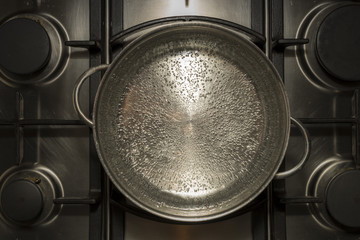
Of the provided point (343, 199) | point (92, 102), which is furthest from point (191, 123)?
point (343, 199)

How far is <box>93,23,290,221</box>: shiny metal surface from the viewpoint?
570 millimetres

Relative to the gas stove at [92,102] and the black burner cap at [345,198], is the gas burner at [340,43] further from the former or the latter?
the black burner cap at [345,198]

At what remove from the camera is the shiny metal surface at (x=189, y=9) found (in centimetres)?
62

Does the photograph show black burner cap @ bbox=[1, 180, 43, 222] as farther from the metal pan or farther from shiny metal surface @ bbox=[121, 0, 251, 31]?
shiny metal surface @ bbox=[121, 0, 251, 31]

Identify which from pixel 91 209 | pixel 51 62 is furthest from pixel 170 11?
pixel 91 209

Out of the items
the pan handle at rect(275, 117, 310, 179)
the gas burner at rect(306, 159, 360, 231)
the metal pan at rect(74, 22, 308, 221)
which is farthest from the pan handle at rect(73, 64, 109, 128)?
the gas burner at rect(306, 159, 360, 231)

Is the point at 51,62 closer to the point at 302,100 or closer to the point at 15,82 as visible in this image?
the point at 15,82

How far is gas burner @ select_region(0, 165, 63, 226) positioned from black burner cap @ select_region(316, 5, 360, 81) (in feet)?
1.78

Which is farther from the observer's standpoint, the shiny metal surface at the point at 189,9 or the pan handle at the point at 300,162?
the shiny metal surface at the point at 189,9

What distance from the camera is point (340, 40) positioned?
0.57 metres

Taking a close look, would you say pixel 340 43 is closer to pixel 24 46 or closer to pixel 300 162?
pixel 300 162

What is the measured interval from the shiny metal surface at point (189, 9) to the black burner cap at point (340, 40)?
0.46ft

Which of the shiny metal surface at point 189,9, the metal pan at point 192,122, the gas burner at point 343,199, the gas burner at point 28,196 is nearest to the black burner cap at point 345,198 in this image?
the gas burner at point 343,199

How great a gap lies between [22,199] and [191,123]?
1.05 feet
